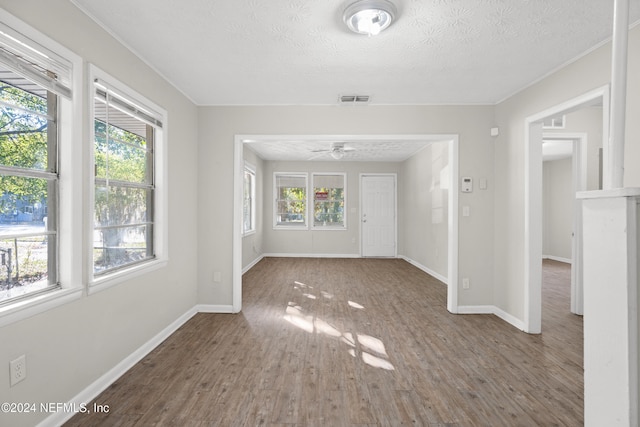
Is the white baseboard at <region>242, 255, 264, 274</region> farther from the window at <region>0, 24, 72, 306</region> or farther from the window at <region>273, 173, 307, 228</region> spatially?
the window at <region>0, 24, 72, 306</region>

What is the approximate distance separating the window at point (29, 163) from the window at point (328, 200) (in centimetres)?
648

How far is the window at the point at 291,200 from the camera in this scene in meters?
8.23

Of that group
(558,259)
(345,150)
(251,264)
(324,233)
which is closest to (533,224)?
(345,150)

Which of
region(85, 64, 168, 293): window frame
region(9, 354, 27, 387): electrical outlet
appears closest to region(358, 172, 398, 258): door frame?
region(85, 64, 168, 293): window frame

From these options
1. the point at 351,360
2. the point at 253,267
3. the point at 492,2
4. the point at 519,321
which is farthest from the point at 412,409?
the point at 253,267

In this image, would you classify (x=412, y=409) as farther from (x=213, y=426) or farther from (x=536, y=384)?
(x=213, y=426)

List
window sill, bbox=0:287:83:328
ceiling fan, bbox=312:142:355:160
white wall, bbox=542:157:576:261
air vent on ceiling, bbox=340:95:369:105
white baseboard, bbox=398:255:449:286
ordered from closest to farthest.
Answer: window sill, bbox=0:287:83:328 < air vent on ceiling, bbox=340:95:369:105 < white baseboard, bbox=398:255:449:286 < ceiling fan, bbox=312:142:355:160 < white wall, bbox=542:157:576:261

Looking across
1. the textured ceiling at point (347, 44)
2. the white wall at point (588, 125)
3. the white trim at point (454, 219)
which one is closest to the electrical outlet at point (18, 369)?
the textured ceiling at point (347, 44)

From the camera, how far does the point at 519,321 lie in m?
3.40

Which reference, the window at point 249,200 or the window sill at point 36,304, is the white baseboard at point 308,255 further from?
the window sill at point 36,304

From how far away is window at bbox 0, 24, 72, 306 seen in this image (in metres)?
1.59

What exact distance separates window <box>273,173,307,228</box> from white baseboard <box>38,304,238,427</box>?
15.6ft

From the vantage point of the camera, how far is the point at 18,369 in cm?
159

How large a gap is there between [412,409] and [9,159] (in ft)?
8.71
